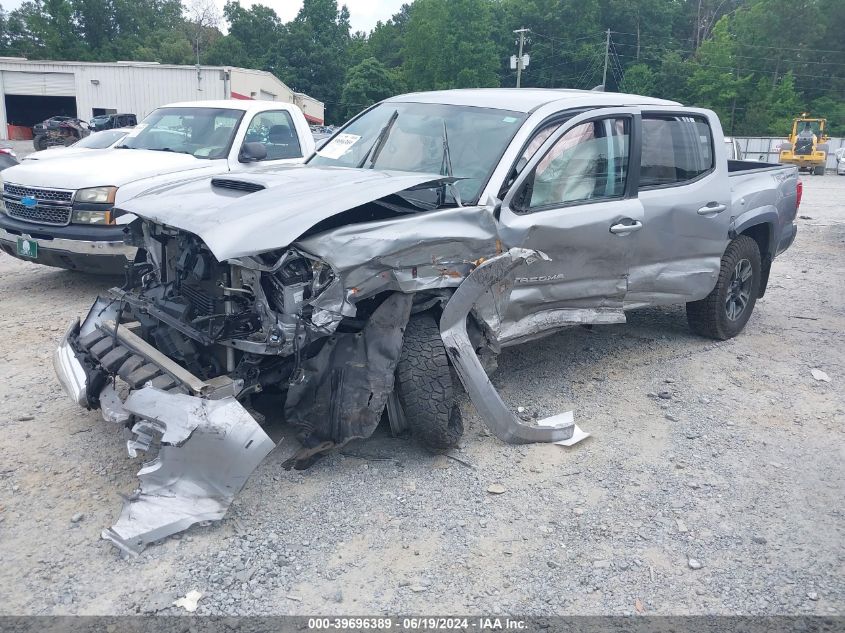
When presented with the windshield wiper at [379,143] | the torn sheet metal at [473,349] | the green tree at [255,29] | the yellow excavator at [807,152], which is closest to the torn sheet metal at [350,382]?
the torn sheet metal at [473,349]

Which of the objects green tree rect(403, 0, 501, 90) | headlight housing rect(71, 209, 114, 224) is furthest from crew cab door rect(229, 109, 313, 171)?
green tree rect(403, 0, 501, 90)

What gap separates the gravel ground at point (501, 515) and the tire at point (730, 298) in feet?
2.49

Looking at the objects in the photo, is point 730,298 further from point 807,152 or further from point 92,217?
point 807,152

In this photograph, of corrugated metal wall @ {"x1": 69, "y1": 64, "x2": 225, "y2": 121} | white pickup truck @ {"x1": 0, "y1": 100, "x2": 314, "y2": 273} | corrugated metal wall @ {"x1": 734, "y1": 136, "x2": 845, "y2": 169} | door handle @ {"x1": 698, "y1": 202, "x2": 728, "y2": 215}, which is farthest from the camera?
corrugated metal wall @ {"x1": 734, "y1": 136, "x2": 845, "y2": 169}

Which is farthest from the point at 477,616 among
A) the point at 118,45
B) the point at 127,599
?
the point at 118,45

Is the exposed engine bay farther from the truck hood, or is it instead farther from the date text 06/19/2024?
the truck hood

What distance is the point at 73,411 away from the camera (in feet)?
14.3

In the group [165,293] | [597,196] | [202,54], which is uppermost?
[202,54]

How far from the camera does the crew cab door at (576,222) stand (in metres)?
4.30

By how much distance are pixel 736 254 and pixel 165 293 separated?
14.7 ft

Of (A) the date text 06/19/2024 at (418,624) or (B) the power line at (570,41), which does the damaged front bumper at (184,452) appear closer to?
(A) the date text 06/19/2024 at (418,624)

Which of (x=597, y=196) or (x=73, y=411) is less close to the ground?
(x=597, y=196)

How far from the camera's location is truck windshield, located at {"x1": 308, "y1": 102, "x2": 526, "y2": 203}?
172 inches

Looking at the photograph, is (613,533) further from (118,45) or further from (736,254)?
(118,45)
